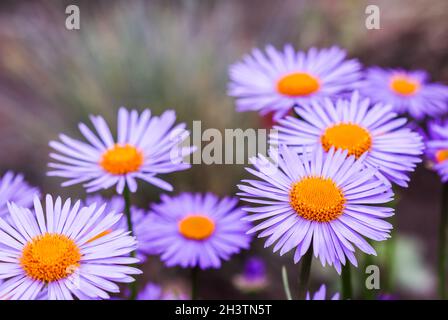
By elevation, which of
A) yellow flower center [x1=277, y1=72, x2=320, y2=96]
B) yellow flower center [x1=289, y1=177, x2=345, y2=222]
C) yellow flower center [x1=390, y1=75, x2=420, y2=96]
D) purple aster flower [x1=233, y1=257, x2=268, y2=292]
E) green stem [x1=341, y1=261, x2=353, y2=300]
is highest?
yellow flower center [x1=390, y1=75, x2=420, y2=96]

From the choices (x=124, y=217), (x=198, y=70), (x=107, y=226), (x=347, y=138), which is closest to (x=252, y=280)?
(x=124, y=217)

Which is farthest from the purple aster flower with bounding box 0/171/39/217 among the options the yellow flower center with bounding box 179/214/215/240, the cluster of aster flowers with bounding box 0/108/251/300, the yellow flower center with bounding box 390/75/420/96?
the yellow flower center with bounding box 390/75/420/96

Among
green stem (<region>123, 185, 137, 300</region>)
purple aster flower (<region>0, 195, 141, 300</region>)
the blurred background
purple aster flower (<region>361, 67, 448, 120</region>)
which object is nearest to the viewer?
purple aster flower (<region>0, 195, 141, 300</region>)

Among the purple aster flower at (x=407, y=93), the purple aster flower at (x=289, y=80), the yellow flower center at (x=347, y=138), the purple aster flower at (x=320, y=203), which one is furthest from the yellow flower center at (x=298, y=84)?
the purple aster flower at (x=320, y=203)

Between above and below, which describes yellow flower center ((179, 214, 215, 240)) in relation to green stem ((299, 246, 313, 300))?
above

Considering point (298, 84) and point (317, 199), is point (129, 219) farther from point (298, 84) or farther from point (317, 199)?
point (298, 84)

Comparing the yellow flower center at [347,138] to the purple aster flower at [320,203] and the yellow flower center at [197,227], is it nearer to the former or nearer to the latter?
the purple aster flower at [320,203]

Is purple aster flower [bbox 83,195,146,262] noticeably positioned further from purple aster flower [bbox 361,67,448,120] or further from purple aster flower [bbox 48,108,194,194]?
purple aster flower [bbox 361,67,448,120]
